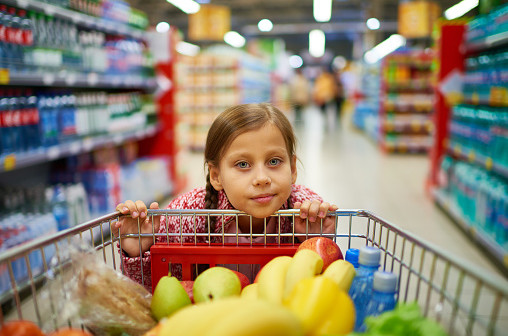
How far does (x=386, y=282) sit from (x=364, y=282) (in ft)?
0.39

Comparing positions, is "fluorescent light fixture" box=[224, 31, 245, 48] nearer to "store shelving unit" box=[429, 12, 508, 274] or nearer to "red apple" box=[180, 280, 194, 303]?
"store shelving unit" box=[429, 12, 508, 274]

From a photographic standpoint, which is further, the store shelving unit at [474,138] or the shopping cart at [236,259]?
the store shelving unit at [474,138]

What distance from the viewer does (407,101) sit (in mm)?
9398

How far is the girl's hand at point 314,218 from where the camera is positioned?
3.98ft

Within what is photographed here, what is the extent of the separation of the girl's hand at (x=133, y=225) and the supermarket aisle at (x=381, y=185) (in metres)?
1.25

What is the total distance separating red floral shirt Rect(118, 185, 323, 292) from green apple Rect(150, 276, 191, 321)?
22 cm

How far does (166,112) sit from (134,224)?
438 cm

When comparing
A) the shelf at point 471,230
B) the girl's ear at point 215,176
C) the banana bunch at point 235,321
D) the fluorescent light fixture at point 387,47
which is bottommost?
the shelf at point 471,230

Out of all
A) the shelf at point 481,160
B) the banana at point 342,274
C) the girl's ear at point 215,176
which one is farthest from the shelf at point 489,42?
the banana at point 342,274

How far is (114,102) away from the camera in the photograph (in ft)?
14.1

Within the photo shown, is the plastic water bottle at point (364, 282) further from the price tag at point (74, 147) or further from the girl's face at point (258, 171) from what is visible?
the price tag at point (74, 147)

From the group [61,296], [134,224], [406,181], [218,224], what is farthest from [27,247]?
[406,181]

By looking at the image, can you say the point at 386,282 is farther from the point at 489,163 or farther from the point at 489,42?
the point at 489,42

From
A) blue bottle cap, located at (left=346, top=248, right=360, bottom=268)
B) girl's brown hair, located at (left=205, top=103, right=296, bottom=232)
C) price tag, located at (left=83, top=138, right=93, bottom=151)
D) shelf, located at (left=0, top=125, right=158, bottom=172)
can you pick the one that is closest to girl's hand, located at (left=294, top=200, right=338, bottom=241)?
blue bottle cap, located at (left=346, top=248, right=360, bottom=268)
